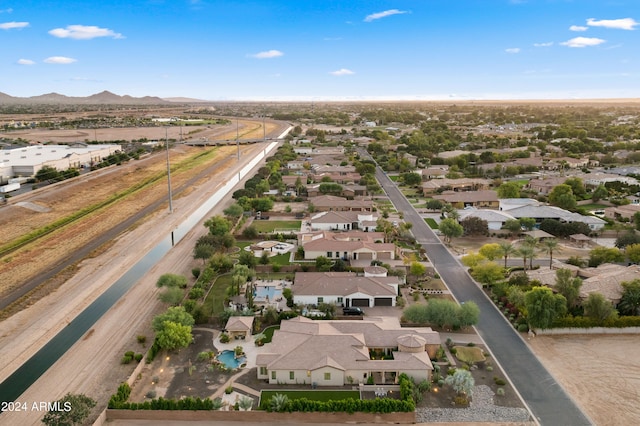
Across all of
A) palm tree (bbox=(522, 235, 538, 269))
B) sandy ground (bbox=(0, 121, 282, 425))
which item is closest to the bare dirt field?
palm tree (bbox=(522, 235, 538, 269))

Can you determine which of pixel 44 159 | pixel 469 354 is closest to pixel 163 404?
pixel 469 354

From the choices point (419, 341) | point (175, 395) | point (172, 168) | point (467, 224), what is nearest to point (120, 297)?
point (175, 395)

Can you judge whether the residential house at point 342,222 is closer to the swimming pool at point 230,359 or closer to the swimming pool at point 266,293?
the swimming pool at point 266,293

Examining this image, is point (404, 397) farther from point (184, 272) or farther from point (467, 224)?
point (467, 224)

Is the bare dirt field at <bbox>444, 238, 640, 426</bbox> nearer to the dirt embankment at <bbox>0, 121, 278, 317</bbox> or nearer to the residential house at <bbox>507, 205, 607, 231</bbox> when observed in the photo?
the residential house at <bbox>507, 205, 607, 231</bbox>

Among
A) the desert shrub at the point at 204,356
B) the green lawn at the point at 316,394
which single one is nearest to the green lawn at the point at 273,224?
the desert shrub at the point at 204,356

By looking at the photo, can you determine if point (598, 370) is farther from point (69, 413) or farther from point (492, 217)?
point (69, 413)
